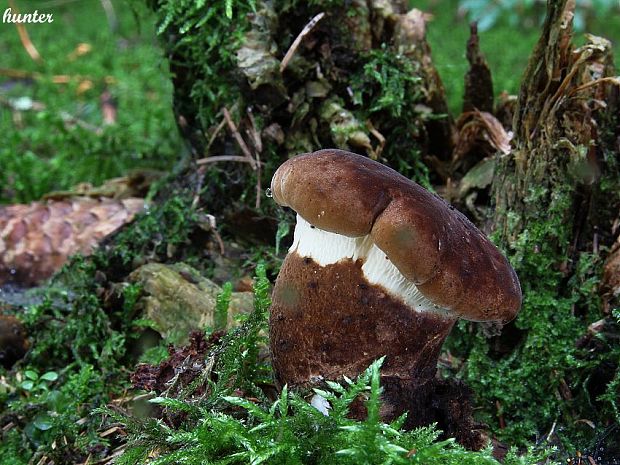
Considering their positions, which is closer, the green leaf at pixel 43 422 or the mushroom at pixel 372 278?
the mushroom at pixel 372 278

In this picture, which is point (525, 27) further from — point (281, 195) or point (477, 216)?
point (281, 195)

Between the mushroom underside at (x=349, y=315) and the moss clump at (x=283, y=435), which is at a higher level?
the mushroom underside at (x=349, y=315)

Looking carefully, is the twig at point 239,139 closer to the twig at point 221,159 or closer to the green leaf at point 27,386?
the twig at point 221,159

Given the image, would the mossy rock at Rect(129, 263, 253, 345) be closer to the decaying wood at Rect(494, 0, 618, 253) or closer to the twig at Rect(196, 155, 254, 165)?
the twig at Rect(196, 155, 254, 165)

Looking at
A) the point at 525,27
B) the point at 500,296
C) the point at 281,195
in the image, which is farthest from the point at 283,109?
the point at 525,27

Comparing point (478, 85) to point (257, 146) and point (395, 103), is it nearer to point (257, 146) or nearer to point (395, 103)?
point (395, 103)
